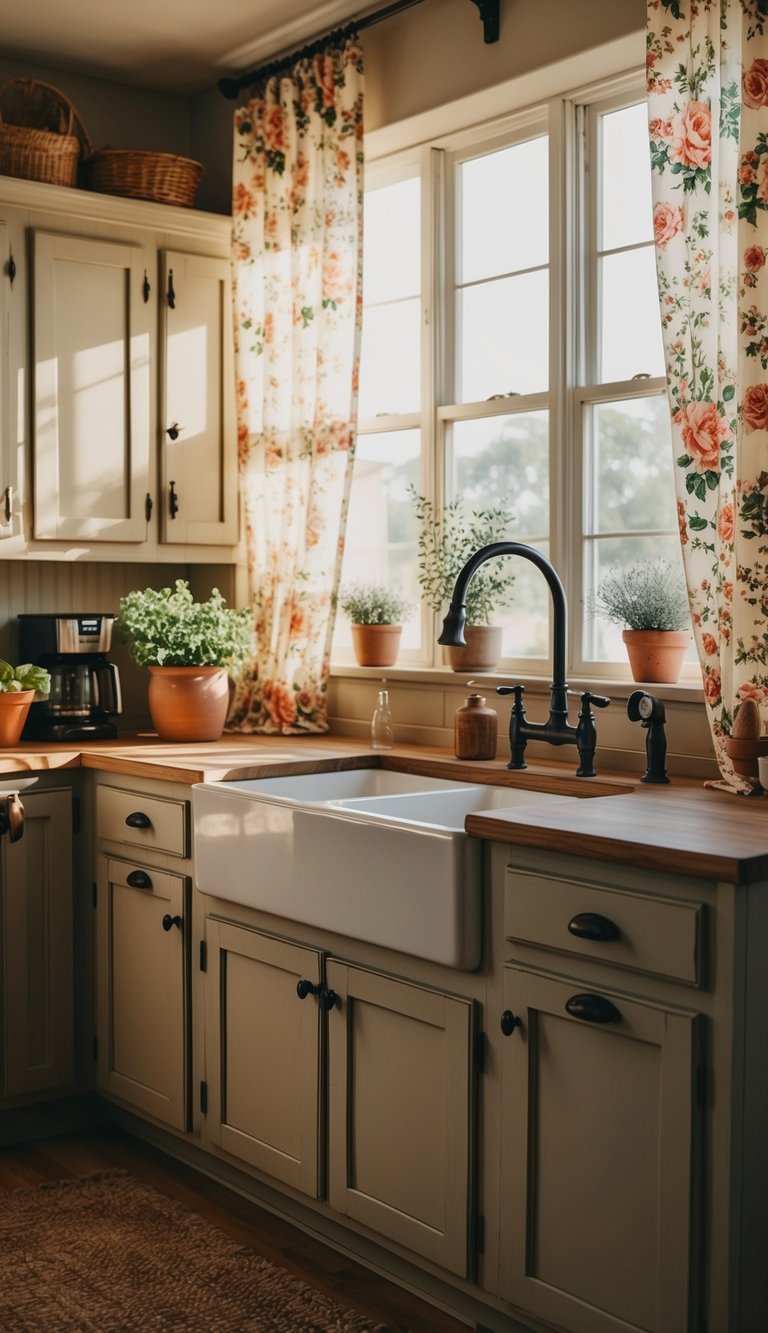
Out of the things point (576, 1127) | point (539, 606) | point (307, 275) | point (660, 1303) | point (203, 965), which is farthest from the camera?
point (307, 275)

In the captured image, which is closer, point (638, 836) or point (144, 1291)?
point (638, 836)

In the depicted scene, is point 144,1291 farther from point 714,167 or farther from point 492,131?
point 492,131

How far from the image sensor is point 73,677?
3719 millimetres

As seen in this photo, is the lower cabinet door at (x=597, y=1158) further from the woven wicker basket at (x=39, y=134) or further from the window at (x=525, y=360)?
the woven wicker basket at (x=39, y=134)

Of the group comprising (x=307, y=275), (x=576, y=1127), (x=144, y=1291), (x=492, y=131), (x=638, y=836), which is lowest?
(x=144, y=1291)

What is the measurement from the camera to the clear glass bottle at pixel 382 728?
3354mm

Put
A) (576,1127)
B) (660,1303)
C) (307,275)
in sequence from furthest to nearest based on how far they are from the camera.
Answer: (307,275) → (576,1127) → (660,1303)

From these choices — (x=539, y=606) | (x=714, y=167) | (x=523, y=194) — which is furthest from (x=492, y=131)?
(x=539, y=606)

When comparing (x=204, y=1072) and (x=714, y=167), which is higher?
(x=714, y=167)

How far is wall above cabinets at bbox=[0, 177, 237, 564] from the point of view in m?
3.58

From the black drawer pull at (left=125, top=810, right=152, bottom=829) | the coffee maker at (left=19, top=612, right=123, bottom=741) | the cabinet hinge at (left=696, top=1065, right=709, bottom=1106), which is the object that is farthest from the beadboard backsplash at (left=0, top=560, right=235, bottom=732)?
the cabinet hinge at (left=696, top=1065, right=709, bottom=1106)

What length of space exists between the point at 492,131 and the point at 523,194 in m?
0.20

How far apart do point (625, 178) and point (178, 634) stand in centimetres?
158

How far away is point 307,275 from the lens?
3.70 m
